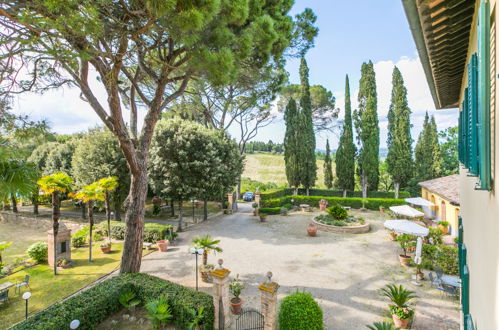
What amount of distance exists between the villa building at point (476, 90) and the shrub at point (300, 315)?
3.60 metres

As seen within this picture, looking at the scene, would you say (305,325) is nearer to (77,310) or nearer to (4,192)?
(77,310)

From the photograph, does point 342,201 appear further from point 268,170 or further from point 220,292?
point 268,170

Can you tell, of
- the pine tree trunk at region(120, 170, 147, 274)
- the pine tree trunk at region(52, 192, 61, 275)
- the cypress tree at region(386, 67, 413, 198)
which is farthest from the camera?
the cypress tree at region(386, 67, 413, 198)

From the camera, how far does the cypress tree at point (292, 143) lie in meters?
28.7

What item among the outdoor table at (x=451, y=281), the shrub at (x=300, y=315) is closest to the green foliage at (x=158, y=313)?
the shrub at (x=300, y=315)

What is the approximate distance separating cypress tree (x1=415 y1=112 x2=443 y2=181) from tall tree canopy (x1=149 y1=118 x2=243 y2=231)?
876 inches

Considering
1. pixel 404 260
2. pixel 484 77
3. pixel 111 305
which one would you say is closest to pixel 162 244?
pixel 111 305

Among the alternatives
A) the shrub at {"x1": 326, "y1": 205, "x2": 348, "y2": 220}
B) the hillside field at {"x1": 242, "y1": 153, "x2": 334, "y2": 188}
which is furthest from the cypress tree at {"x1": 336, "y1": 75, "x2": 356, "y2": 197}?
the hillside field at {"x1": 242, "y1": 153, "x2": 334, "y2": 188}

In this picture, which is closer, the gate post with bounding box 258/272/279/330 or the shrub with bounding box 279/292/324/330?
the shrub with bounding box 279/292/324/330

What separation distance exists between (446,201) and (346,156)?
11.2 metres

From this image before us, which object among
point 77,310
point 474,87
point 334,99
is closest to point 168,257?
point 77,310

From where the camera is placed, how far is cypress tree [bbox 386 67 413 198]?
84.1 ft

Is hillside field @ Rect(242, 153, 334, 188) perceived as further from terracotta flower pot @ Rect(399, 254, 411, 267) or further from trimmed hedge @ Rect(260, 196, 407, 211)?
terracotta flower pot @ Rect(399, 254, 411, 267)

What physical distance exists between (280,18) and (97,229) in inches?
677
